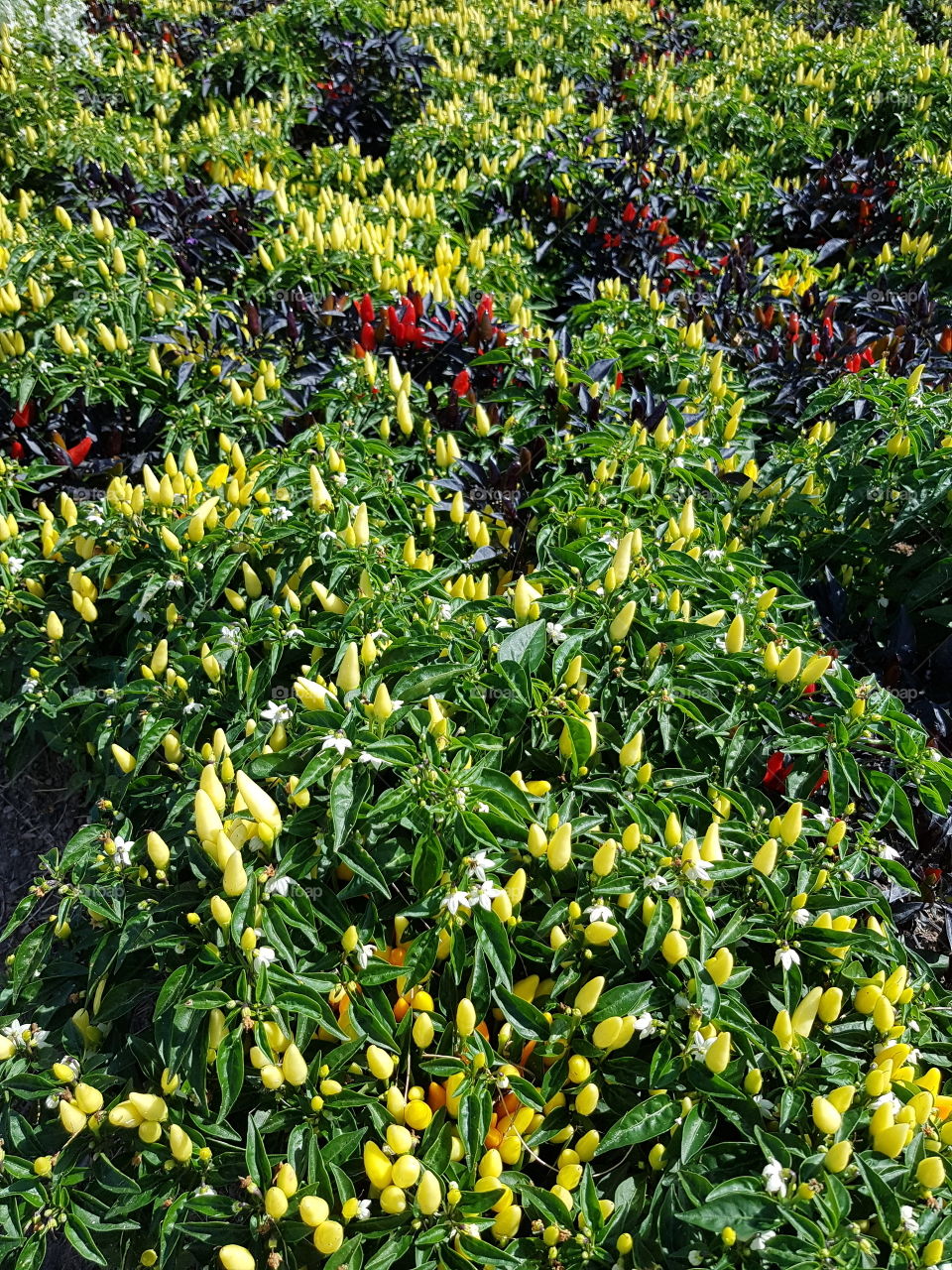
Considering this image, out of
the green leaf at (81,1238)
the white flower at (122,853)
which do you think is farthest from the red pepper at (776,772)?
the green leaf at (81,1238)

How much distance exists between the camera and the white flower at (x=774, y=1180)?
4.93ft

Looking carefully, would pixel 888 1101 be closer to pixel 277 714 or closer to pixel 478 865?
pixel 478 865

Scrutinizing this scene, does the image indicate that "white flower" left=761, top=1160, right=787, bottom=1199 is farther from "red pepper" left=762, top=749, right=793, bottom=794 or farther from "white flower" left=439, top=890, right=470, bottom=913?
"red pepper" left=762, top=749, right=793, bottom=794

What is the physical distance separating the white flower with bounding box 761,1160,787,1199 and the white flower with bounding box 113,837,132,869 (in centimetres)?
141

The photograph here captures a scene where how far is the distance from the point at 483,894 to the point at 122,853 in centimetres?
84

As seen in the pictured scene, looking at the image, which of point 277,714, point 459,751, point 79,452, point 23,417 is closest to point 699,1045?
point 459,751

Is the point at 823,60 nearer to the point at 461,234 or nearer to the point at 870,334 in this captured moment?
the point at 461,234

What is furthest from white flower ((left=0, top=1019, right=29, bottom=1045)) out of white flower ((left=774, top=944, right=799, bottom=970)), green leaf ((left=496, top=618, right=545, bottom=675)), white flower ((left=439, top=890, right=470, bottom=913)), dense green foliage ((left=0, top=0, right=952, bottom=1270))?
white flower ((left=774, top=944, right=799, bottom=970))

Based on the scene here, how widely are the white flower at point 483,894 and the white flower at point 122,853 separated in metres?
0.80

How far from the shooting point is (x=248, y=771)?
2.00 meters

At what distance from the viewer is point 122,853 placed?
1998 millimetres

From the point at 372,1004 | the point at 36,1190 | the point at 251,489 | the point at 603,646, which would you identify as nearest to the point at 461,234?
the point at 251,489

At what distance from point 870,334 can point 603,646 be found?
263 centimetres

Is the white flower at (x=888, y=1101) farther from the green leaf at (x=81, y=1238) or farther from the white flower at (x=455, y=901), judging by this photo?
the green leaf at (x=81, y=1238)
